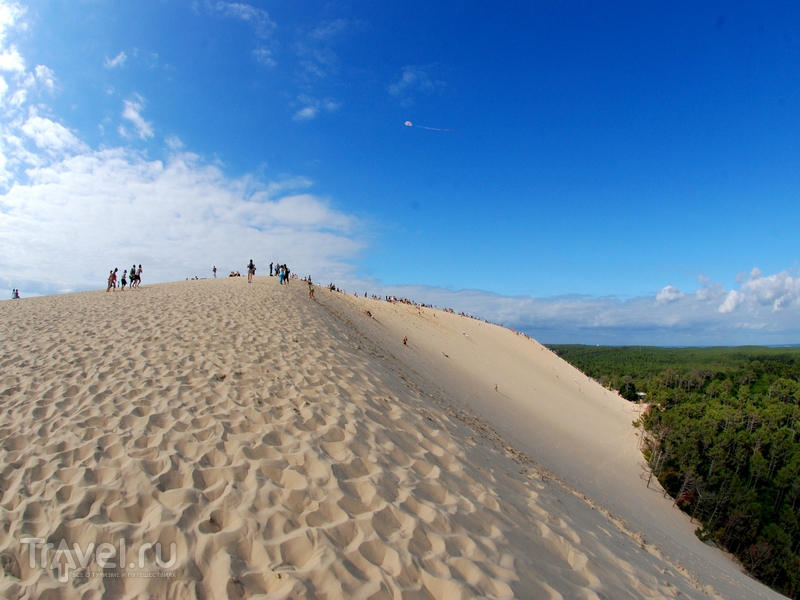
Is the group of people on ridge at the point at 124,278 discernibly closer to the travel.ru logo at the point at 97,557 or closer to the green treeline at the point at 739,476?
the travel.ru logo at the point at 97,557

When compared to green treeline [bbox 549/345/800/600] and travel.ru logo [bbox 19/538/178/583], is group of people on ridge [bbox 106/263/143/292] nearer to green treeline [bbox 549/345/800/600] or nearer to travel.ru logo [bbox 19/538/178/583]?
travel.ru logo [bbox 19/538/178/583]

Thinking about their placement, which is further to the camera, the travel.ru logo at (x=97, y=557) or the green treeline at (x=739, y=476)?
the green treeline at (x=739, y=476)

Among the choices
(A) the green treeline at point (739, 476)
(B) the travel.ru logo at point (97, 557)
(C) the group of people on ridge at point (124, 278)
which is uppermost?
(C) the group of people on ridge at point (124, 278)

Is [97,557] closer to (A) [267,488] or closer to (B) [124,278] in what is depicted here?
(A) [267,488]

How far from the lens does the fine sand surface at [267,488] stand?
136 inches

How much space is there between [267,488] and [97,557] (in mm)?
1486

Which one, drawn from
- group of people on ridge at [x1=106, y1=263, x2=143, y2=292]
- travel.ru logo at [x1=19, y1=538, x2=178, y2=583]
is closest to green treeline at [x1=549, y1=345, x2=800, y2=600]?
travel.ru logo at [x1=19, y1=538, x2=178, y2=583]

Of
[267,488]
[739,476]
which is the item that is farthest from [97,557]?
[739,476]

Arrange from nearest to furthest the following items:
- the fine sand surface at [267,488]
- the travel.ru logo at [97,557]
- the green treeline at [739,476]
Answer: the travel.ru logo at [97,557] → the fine sand surface at [267,488] → the green treeline at [739,476]

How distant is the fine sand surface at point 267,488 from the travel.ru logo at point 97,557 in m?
0.02

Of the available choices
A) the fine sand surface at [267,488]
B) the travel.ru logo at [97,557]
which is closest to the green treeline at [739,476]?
the fine sand surface at [267,488]

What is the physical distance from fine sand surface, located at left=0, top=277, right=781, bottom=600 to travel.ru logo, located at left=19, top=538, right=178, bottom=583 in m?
0.02

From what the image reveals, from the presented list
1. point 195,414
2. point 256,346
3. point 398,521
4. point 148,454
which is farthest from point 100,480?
point 256,346

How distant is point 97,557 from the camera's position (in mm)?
3443
